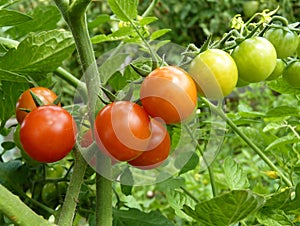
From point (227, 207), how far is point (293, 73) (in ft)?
0.69

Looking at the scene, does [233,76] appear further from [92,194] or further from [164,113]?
[92,194]

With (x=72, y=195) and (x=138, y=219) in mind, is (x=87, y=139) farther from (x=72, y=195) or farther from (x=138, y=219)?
(x=138, y=219)

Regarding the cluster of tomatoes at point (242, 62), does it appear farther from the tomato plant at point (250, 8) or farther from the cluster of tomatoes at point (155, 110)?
the tomato plant at point (250, 8)

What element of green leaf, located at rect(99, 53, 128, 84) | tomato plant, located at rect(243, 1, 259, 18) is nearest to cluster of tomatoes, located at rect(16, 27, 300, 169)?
green leaf, located at rect(99, 53, 128, 84)

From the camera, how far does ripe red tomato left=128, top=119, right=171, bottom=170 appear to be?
54 cm

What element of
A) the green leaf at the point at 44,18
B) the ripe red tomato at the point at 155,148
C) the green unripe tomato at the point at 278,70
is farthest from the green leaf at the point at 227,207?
the green leaf at the point at 44,18

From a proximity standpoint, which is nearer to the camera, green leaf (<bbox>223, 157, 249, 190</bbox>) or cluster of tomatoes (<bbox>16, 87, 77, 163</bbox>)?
cluster of tomatoes (<bbox>16, 87, 77, 163</bbox>)

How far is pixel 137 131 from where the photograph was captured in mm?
522

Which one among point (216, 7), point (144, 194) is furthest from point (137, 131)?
point (216, 7)

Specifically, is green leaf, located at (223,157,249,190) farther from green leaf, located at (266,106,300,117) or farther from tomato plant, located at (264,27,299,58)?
tomato plant, located at (264,27,299,58)

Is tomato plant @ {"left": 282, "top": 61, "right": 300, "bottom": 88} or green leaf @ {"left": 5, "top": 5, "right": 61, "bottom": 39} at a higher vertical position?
green leaf @ {"left": 5, "top": 5, "right": 61, "bottom": 39}

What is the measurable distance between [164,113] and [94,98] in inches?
3.4

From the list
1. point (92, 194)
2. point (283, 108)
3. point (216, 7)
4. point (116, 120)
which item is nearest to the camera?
point (116, 120)

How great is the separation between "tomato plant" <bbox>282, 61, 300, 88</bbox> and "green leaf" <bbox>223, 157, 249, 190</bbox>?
0.56ft
